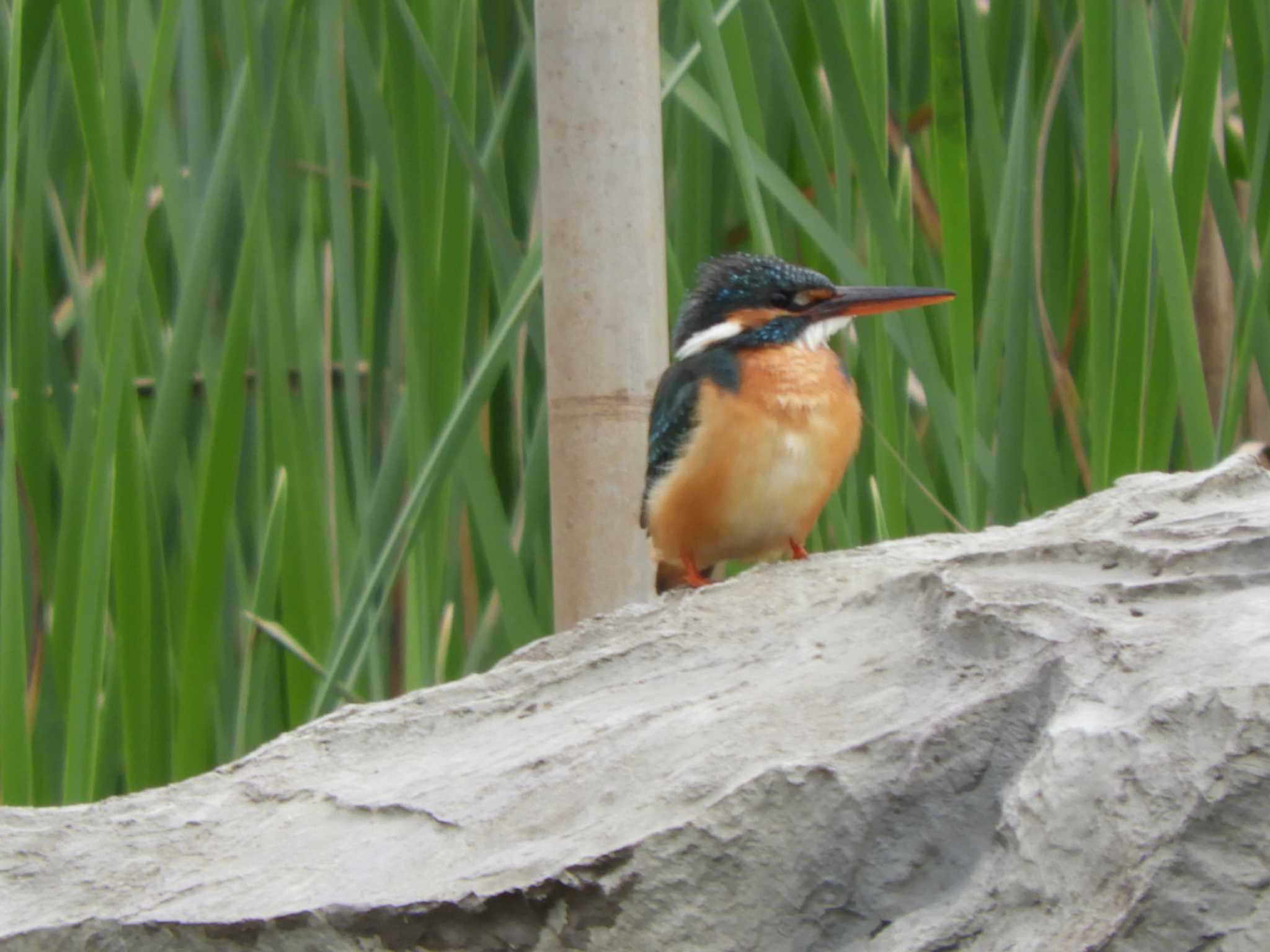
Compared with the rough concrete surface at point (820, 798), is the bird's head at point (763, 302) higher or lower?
higher

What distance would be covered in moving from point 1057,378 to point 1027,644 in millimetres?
1033

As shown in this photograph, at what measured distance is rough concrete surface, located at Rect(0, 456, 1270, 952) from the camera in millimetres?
1029

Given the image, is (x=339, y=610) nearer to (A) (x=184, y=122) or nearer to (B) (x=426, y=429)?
(B) (x=426, y=429)

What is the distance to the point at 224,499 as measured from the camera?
2.05 meters

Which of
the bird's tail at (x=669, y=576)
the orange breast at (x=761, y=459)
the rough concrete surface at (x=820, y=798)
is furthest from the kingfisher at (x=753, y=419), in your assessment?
the rough concrete surface at (x=820, y=798)

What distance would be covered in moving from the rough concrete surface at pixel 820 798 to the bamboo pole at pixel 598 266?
37cm

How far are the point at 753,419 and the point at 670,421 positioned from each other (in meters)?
0.10

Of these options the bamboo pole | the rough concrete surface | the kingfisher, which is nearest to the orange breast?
the kingfisher

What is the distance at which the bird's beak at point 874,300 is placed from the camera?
1.84 metres

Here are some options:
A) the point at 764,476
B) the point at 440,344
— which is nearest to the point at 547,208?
the point at 440,344

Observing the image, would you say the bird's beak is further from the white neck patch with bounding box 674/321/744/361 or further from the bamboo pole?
the bamboo pole

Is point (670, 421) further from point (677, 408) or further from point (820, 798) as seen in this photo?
point (820, 798)

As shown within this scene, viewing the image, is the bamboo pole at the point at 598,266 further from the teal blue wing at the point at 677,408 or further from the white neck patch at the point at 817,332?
the white neck patch at the point at 817,332

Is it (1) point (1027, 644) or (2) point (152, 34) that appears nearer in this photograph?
(1) point (1027, 644)
